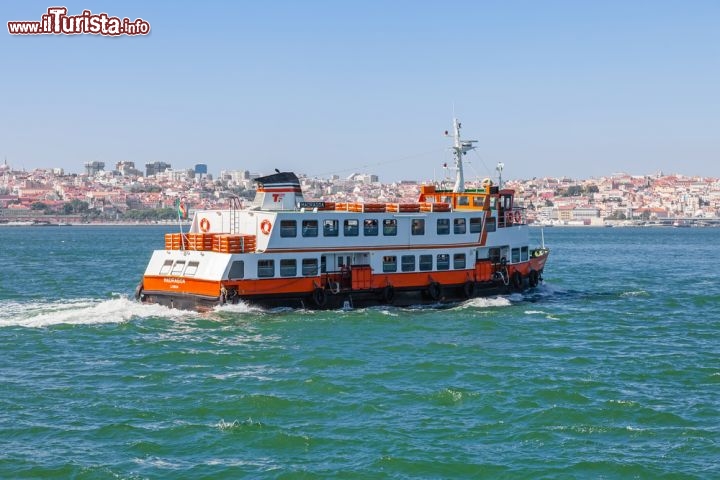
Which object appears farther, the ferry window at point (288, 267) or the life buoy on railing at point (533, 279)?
the life buoy on railing at point (533, 279)

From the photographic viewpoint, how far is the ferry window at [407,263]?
116ft

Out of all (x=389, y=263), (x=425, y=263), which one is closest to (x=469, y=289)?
(x=425, y=263)

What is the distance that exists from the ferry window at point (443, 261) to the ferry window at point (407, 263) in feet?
4.09

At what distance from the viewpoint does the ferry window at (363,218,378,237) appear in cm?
3453

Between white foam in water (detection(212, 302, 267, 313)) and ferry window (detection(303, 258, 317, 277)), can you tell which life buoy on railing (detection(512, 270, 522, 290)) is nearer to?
ferry window (detection(303, 258, 317, 277))

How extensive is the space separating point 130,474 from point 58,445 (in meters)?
2.26

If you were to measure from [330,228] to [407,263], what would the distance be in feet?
11.8

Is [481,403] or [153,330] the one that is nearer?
[481,403]

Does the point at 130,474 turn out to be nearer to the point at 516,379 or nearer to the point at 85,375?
the point at 85,375

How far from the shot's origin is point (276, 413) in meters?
19.8

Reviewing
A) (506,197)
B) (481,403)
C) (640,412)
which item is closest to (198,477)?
(481,403)

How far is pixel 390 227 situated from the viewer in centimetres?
3509

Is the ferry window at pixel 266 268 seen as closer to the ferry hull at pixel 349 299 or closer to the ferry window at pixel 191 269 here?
the ferry hull at pixel 349 299

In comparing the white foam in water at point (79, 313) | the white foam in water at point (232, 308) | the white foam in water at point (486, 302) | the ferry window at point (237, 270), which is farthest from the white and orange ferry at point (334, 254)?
the white foam in water at point (79, 313)
